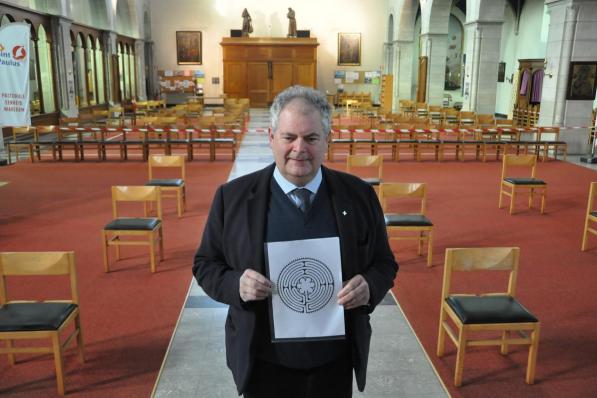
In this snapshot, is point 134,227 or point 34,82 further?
point 34,82

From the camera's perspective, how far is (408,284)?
5.37m

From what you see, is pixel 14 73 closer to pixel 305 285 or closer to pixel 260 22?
pixel 305 285

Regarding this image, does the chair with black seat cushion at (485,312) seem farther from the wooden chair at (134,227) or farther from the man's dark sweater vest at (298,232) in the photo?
the wooden chair at (134,227)

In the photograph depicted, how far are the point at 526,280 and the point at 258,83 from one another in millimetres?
24913

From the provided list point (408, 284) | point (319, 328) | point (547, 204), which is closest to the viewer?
point (319, 328)

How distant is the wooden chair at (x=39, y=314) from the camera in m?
3.40

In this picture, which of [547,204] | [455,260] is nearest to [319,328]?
[455,260]

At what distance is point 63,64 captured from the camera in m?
17.8

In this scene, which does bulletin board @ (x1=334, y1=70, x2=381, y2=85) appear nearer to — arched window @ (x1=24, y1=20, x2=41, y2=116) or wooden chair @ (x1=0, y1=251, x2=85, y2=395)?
arched window @ (x1=24, y1=20, x2=41, y2=116)

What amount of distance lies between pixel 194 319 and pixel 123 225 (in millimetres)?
1723

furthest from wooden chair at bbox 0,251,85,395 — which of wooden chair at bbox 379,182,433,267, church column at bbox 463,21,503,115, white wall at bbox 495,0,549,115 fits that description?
white wall at bbox 495,0,549,115

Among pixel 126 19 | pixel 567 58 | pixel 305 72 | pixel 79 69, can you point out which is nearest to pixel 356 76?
pixel 305 72

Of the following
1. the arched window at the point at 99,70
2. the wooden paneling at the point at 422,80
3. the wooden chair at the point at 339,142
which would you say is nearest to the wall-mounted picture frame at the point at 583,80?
the wooden chair at the point at 339,142

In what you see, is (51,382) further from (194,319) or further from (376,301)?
(376,301)
